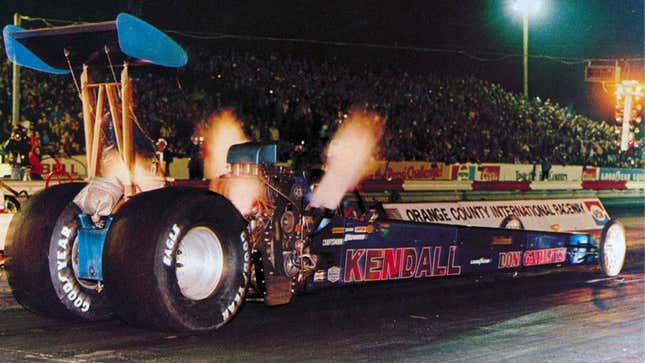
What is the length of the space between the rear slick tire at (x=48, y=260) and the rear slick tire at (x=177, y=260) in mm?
828

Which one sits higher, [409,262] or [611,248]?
[409,262]

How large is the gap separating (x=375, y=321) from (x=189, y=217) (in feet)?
7.12

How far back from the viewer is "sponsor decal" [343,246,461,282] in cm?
809

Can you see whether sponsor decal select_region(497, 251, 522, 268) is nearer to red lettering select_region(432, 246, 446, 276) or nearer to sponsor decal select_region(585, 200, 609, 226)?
red lettering select_region(432, 246, 446, 276)

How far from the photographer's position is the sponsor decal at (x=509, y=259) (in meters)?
9.84

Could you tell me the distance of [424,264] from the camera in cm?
875

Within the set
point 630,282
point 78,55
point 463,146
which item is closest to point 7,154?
point 78,55

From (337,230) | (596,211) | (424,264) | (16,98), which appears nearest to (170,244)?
(337,230)

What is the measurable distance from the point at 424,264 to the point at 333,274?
4.13 ft

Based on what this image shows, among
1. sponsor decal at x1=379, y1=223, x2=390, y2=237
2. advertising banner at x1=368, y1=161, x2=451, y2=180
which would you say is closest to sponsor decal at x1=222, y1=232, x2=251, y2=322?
sponsor decal at x1=379, y1=223, x2=390, y2=237

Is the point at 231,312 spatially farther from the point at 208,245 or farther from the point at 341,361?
the point at 341,361

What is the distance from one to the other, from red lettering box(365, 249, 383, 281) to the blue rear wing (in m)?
2.62

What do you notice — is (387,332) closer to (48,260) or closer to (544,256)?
(48,260)

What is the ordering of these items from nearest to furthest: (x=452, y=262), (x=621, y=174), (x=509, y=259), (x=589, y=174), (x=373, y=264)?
1. (x=373, y=264)
2. (x=452, y=262)
3. (x=509, y=259)
4. (x=589, y=174)
5. (x=621, y=174)
